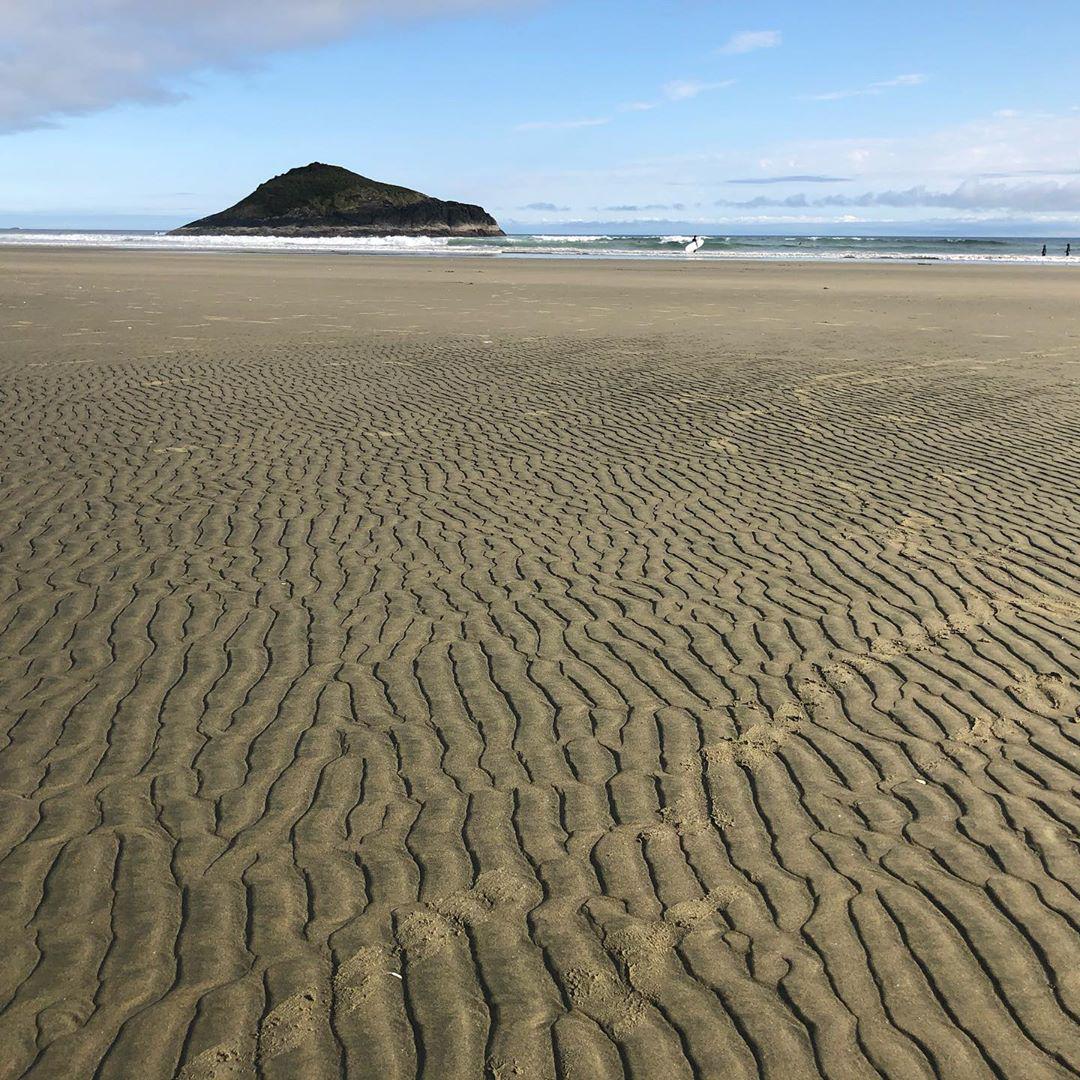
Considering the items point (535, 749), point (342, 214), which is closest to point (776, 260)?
point (535, 749)

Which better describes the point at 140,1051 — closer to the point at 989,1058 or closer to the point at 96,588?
Answer: the point at 989,1058

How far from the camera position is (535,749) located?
5.48 metres

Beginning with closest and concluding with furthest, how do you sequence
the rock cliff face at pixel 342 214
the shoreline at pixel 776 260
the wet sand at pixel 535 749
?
the wet sand at pixel 535 749 < the shoreline at pixel 776 260 < the rock cliff face at pixel 342 214

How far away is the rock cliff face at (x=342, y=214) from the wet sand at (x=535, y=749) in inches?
4732

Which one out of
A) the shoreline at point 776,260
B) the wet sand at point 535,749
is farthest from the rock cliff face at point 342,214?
the wet sand at point 535,749

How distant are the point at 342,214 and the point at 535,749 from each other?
451ft

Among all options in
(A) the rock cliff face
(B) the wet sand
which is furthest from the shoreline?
(A) the rock cliff face

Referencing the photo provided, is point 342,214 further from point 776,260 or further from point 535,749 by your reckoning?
point 535,749

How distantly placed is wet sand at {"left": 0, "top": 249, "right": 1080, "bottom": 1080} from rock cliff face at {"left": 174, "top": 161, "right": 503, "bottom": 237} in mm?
120180

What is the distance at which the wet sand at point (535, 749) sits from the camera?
367 centimetres

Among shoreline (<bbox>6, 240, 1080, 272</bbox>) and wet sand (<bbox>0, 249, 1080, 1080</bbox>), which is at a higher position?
wet sand (<bbox>0, 249, 1080, 1080</bbox>)

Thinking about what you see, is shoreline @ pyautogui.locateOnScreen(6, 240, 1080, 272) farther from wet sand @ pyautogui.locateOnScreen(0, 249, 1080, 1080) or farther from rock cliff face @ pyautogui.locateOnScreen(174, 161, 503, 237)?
rock cliff face @ pyautogui.locateOnScreen(174, 161, 503, 237)

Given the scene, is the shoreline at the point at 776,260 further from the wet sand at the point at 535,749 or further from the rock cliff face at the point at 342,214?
the rock cliff face at the point at 342,214

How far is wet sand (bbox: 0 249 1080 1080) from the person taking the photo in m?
3.67
